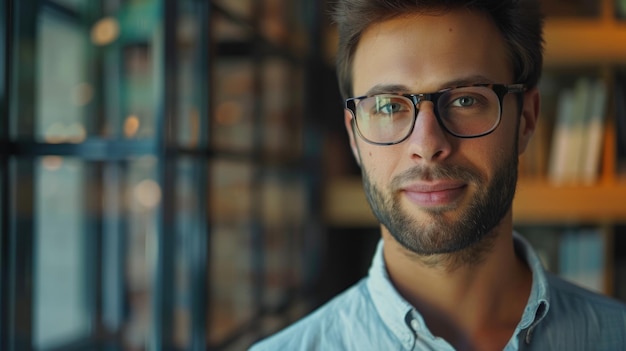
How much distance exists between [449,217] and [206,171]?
831 mm

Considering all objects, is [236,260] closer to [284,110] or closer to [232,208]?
[232,208]

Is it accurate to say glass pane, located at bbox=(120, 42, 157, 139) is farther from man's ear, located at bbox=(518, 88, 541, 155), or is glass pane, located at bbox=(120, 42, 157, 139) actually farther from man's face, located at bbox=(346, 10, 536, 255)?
man's ear, located at bbox=(518, 88, 541, 155)

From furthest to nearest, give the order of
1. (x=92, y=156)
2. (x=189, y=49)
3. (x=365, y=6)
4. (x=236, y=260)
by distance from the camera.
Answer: (x=236, y=260) < (x=189, y=49) < (x=92, y=156) < (x=365, y=6)

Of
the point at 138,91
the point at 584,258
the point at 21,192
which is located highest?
the point at 138,91

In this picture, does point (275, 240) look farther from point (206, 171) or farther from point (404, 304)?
point (404, 304)

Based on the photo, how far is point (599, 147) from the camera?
7.75ft

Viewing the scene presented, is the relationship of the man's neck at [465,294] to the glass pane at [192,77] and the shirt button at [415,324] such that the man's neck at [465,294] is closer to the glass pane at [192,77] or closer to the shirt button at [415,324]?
the shirt button at [415,324]

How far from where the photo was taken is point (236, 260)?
6.66 feet

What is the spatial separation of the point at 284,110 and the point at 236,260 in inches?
25.4

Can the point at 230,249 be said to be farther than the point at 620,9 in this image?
No

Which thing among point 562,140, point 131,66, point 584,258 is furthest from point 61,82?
point 584,258

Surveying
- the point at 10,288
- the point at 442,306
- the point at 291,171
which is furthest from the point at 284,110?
the point at 442,306

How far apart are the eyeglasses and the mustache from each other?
0.05 metres

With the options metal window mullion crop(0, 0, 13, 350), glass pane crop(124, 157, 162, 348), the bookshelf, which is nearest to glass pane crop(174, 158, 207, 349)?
glass pane crop(124, 157, 162, 348)
